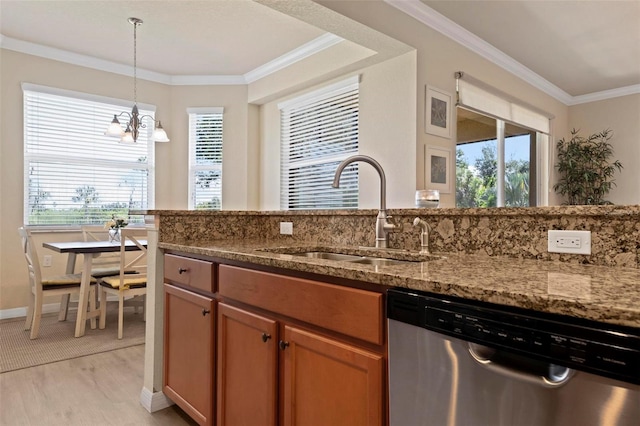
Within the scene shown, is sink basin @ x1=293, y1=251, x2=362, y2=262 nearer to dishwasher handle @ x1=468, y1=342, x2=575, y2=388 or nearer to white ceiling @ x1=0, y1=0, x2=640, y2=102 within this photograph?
dishwasher handle @ x1=468, y1=342, x2=575, y2=388

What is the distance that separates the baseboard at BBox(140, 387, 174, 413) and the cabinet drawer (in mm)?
640

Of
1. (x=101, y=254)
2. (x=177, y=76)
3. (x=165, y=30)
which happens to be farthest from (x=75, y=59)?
(x=101, y=254)

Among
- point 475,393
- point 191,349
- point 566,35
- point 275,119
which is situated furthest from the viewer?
point 275,119

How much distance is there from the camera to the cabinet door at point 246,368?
140 centimetres

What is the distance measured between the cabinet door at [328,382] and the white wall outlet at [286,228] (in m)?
1.11

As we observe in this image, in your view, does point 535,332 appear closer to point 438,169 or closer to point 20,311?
point 438,169

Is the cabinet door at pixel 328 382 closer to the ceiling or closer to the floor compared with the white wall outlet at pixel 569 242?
closer to the floor

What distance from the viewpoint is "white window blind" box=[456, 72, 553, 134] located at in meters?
3.55

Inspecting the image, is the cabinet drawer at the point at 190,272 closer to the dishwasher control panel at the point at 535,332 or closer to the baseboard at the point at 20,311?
the dishwasher control panel at the point at 535,332

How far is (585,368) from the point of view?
2.24 ft

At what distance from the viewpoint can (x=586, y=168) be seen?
13.0 ft

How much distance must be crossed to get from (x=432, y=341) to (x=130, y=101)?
4.79m

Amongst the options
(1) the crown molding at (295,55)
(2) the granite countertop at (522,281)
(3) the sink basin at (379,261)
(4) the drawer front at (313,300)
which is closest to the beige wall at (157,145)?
(1) the crown molding at (295,55)

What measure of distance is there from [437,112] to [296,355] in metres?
2.64
